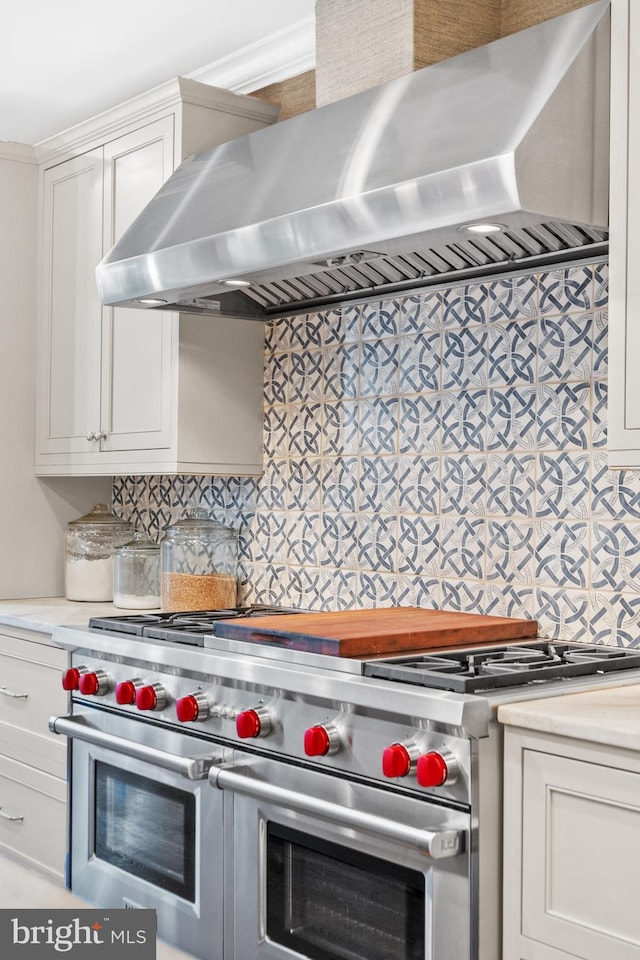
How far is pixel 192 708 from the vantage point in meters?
2.31

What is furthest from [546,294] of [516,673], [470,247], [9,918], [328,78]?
[9,918]

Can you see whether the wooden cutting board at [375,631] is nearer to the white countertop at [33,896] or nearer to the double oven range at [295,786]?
the double oven range at [295,786]

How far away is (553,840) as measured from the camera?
168 cm

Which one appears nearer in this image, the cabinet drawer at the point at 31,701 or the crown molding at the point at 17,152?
the cabinet drawer at the point at 31,701

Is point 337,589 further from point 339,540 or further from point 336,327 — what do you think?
point 336,327

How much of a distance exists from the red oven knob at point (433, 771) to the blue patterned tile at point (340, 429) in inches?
49.9

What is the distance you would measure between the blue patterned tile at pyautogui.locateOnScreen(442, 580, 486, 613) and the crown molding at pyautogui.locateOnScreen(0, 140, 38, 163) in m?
2.13

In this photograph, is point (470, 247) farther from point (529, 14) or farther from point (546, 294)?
point (529, 14)

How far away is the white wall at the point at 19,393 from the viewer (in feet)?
11.9

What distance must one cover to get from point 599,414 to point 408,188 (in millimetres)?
666

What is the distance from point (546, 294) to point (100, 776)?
161cm

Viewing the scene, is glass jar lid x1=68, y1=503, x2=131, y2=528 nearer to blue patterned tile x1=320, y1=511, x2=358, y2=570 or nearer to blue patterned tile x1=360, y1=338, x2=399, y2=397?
blue patterned tile x1=320, y1=511, x2=358, y2=570

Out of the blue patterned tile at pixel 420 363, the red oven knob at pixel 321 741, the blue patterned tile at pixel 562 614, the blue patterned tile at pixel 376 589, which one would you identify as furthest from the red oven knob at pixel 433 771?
the blue patterned tile at pixel 420 363

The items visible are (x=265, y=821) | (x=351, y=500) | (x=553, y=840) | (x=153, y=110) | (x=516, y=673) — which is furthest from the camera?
(x=153, y=110)
